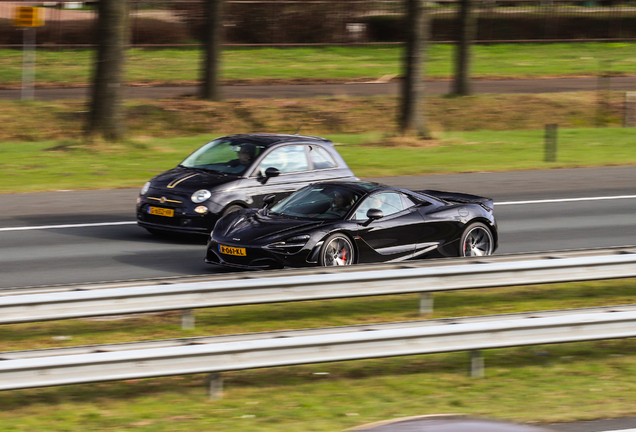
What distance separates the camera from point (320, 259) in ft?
35.1

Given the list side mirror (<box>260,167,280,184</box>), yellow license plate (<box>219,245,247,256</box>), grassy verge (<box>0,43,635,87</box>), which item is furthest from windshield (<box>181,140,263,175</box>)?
grassy verge (<box>0,43,635,87</box>)

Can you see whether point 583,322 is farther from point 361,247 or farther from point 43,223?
point 43,223

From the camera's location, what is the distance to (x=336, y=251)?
1100cm

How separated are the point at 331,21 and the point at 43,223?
34547mm

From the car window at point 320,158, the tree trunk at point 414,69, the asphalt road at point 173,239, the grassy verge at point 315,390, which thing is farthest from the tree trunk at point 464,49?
the grassy verge at point 315,390

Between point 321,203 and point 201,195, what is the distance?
2.42 meters

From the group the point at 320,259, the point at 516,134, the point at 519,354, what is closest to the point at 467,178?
the point at 516,134

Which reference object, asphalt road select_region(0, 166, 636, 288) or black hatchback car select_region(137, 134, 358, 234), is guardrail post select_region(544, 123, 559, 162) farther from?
black hatchback car select_region(137, 134, 358, 234)

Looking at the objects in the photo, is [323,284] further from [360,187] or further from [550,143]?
[550,143]

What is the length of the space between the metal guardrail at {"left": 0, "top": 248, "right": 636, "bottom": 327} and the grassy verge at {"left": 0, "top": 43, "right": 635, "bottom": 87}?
1119 inches

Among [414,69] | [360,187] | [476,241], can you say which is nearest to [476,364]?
[360,187]

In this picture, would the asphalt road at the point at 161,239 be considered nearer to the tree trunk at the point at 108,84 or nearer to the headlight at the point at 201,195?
the headlight at the point at 201,195

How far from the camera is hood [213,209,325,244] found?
10914 millimetres

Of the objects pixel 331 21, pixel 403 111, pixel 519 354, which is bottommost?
pixel 519 354
